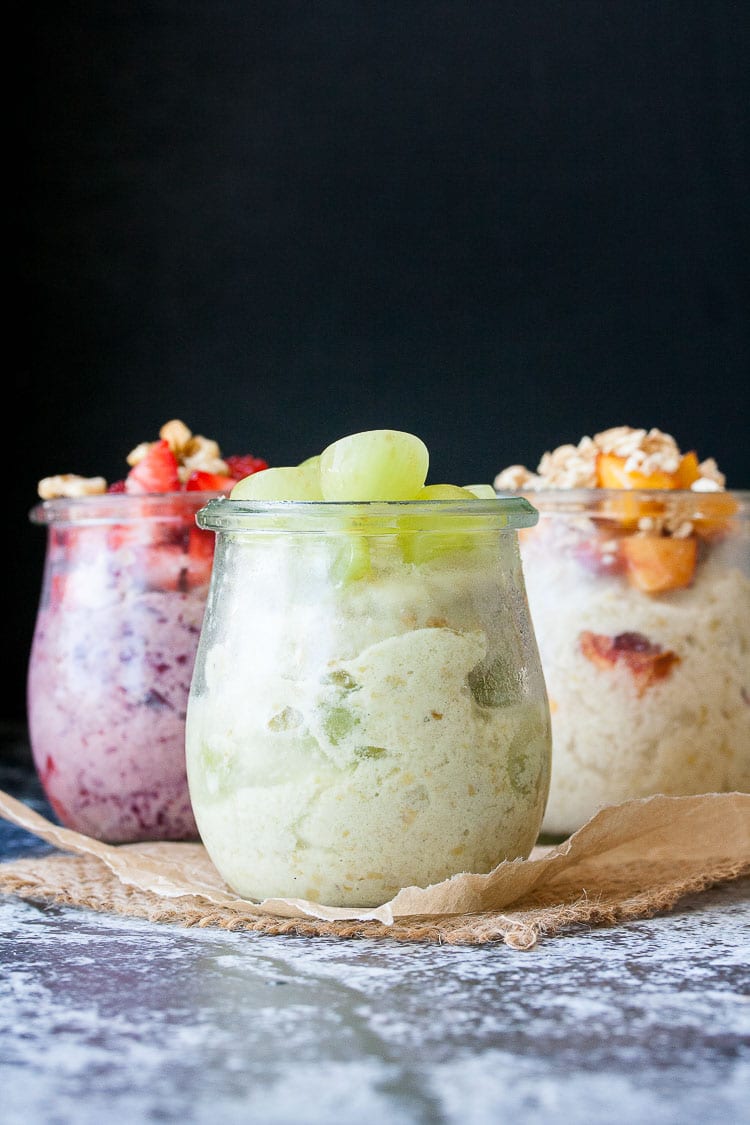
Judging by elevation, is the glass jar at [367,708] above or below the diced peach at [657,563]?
below

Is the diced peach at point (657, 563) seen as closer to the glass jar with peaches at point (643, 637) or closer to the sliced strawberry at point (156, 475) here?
the glass jar with peaches at point (643, 637)

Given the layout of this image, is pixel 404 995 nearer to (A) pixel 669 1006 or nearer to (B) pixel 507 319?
(A) pixel 669 1006

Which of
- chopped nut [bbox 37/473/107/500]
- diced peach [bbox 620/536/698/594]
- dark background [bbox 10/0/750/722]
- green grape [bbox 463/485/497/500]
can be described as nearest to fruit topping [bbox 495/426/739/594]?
diced peach [bbox 620/536/698/594]

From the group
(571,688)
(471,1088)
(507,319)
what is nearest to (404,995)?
(471,1088)

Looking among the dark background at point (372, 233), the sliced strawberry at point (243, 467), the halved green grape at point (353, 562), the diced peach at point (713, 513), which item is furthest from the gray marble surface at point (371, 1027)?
the dark background at point (372, 233)

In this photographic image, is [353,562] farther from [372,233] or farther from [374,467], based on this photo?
[372,233]

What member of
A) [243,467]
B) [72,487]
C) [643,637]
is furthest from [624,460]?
[72,487]

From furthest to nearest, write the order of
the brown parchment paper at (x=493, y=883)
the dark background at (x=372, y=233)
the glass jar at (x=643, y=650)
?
the dark background at (x=372, y=233) < the glass jar at (x=643, y=650) < the brown parchment paper at (x=493, y=883)
